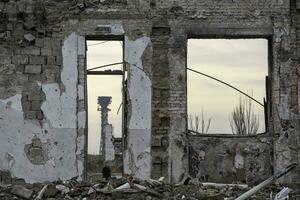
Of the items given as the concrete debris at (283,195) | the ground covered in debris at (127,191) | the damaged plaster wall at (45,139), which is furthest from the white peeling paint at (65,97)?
the concrete debris at (283,195)

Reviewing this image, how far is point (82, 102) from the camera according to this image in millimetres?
10711

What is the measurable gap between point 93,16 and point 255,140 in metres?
3.83

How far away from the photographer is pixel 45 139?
10.6 m

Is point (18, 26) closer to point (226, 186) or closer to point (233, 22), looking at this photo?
point (233, 22)

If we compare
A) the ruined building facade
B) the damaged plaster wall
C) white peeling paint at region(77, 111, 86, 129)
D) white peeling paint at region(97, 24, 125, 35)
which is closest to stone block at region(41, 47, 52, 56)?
the ruined building facade

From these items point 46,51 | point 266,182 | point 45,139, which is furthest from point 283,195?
point 46,51

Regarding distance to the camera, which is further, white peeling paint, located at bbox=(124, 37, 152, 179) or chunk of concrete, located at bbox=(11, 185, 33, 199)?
white peeling paint, located at bbox=(124, 37, 152, 179)

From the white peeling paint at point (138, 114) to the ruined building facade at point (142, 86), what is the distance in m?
0.02

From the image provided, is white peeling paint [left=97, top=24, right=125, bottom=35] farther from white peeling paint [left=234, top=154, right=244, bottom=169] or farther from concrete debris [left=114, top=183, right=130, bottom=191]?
white peeling paint [left=234, top=154, right=244, bottom=169]

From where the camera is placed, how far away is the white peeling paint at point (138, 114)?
1058 cm

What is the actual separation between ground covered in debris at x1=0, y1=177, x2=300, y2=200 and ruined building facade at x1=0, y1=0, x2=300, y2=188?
466 millimetres

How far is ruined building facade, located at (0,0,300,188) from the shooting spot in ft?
34.8

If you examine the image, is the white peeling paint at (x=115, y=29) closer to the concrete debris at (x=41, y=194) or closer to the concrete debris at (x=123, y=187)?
the concrete debris at (x=123, y=187)

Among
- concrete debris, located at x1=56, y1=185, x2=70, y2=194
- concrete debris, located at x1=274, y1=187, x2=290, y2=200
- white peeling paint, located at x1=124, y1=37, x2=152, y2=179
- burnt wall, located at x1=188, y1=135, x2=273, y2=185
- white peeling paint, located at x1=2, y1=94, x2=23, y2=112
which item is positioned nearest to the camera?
concrete debris, located at x1=274, y1=187, x2=290, y2=200
